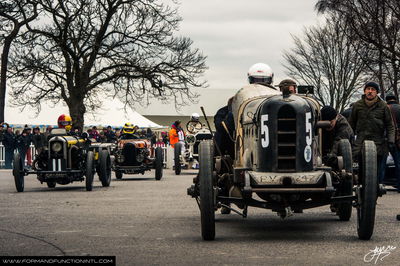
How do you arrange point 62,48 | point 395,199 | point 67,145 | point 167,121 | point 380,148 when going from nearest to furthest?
point 380,148 < point 395,199 < point 67,145 < point 62,48 < point 167,121

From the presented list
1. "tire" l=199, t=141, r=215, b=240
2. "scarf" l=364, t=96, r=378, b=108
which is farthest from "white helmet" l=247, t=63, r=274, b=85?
"scarf" l=364, t=96, r=378, b=108

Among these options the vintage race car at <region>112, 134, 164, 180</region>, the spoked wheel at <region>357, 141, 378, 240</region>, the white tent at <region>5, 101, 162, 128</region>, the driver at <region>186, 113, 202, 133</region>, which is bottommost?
the spoked wheel at <region>357, 141, 378, 240</region>

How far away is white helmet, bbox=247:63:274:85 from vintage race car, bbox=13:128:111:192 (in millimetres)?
7655

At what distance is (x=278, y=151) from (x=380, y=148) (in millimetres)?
4921

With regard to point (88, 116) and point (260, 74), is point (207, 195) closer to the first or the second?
point (260, 74)

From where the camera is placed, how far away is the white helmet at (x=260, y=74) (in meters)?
11.7

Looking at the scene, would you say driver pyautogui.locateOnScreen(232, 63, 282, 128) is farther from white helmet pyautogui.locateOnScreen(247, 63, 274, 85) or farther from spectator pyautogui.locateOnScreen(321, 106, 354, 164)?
spectator pyautogui.locateOnScreen(321, 106, 354, 164)

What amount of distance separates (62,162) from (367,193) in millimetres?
11160

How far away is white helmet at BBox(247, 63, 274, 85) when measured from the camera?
11656mm

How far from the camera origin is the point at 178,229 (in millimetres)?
10891

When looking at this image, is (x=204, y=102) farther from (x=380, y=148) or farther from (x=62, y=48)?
(x=380, y=148)

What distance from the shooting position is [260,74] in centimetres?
1166

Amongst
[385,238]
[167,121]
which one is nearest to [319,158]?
[385,238]

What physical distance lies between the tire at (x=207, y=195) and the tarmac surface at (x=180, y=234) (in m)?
0.14
